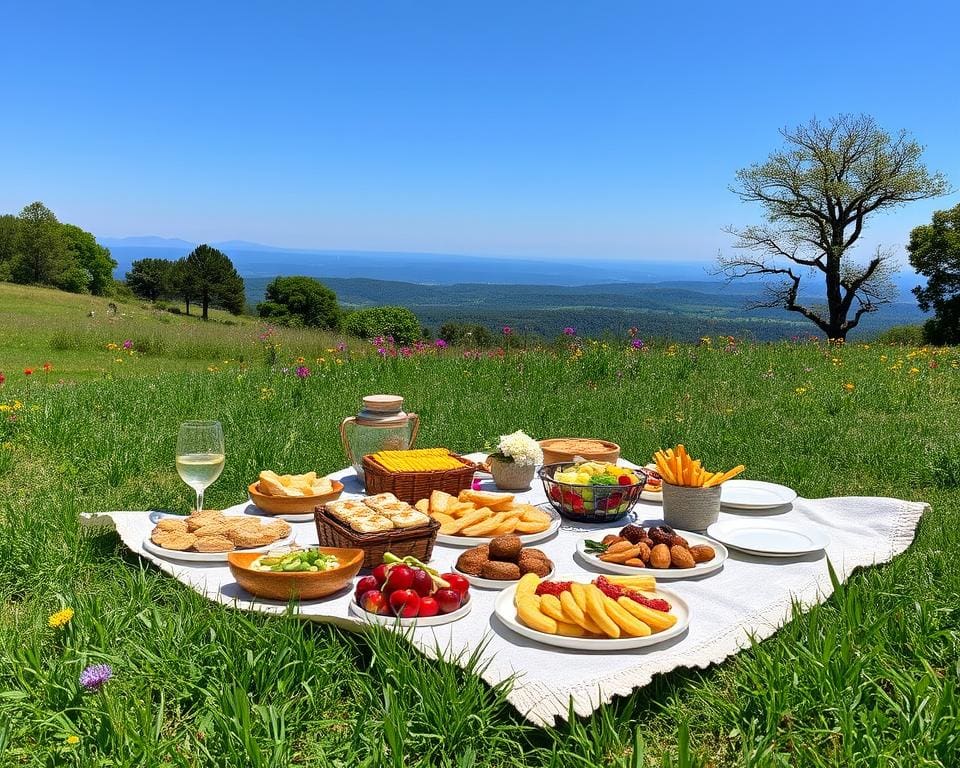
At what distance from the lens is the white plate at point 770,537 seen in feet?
11.4

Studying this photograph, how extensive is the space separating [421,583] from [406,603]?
0.09 m

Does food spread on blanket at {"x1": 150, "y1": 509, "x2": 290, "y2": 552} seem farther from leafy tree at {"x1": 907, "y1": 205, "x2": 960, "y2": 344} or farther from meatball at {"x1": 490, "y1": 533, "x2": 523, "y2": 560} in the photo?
leafy tree at {"x1": 907, "y1": 205, "x2": 960, "y2": 344}

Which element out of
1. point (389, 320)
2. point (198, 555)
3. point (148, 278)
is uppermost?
point (198, 555)

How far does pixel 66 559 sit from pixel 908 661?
3.84 metres

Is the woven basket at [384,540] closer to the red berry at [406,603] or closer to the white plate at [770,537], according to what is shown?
the red berry at [406,603]

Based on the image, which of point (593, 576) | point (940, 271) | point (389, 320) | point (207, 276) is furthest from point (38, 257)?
point (593, 576)

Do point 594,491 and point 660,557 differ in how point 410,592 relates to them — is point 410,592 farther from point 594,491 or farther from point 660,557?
point 594,491

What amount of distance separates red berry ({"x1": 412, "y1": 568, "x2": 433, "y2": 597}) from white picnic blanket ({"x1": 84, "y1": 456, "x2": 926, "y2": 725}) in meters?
0.16

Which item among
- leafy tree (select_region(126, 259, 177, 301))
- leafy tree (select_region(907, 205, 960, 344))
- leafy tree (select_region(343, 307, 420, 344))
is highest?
leafy tree (select_region(907, 205, 960, 344))

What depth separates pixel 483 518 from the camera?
3.67m

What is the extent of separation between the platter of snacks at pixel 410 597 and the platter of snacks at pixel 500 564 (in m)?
0.17

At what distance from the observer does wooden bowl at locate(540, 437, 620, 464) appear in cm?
455

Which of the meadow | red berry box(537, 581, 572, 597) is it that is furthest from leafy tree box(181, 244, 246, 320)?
red berry box(537, 581, 572, 597)

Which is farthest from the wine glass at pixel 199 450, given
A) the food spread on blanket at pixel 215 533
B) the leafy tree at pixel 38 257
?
the leafy tree at pixel 38 257
